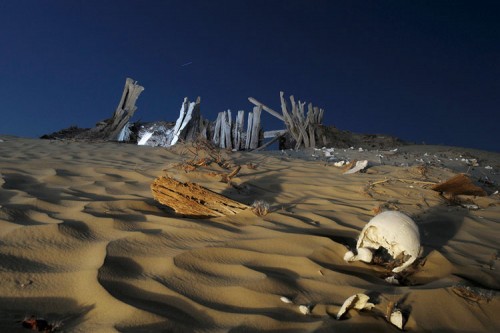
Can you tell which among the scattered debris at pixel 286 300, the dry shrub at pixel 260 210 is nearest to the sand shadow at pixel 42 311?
the scattered debris at pixel 286 300

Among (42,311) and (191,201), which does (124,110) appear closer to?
(191,201)

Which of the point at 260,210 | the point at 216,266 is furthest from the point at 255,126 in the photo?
the point at 216,266

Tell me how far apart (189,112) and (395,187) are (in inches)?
297

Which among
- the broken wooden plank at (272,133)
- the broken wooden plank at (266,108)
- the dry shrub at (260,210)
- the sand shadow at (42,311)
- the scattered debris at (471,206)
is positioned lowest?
the sand shadow at (42,311)

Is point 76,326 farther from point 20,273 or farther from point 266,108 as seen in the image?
point 266,108

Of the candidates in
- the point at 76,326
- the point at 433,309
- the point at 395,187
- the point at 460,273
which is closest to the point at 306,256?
the point at 433,309

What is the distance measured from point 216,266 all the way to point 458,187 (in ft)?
12.4

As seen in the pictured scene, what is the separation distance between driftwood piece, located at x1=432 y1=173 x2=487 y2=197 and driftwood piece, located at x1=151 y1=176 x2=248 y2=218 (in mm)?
2797

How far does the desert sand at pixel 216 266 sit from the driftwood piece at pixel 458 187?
60 centimetres

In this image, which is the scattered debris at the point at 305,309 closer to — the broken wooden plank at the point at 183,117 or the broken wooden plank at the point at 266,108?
the broken wooden plank at the point at 183,117

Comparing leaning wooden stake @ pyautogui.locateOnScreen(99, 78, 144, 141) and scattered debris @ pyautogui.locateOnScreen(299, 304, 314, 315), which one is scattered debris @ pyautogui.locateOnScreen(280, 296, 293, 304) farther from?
leaning wooden stake @ pyautogui.locateOnScreen(99, 78, 144, 141)

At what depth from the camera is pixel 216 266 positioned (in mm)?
2131

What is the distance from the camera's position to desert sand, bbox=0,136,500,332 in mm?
1630

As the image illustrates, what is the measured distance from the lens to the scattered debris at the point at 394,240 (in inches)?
93.1
